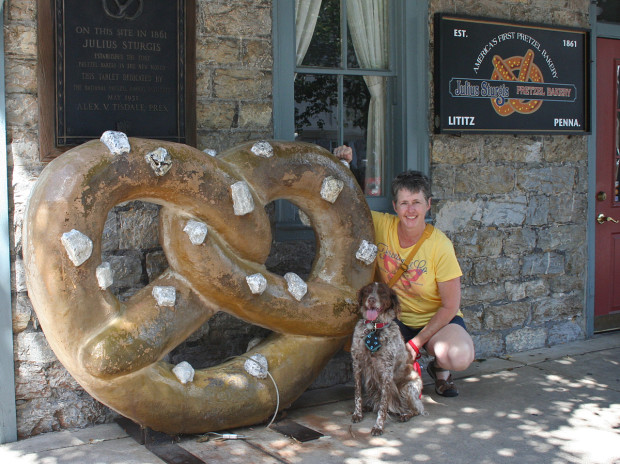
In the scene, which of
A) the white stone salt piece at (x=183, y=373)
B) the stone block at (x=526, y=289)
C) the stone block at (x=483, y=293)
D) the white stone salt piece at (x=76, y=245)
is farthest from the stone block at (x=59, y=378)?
the stone block at (x=526, y=289)

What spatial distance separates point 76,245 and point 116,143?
1.75ft

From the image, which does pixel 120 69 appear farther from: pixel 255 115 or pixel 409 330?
pixel 409 330

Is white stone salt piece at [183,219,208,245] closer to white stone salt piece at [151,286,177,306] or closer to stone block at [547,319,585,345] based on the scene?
white stone salt piece at [151,286,177,306]

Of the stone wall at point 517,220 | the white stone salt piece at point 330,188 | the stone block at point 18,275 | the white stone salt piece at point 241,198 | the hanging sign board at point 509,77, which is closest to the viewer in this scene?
the white stone salt piece at point 241,198

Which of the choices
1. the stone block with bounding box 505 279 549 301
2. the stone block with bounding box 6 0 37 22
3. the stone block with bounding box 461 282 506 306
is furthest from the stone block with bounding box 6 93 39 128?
the stone block with bounding box 505 279 549 301

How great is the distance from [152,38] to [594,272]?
406cm

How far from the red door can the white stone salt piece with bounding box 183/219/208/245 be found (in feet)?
12.4

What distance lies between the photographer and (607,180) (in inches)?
236

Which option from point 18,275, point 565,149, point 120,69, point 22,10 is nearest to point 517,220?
point 565,149

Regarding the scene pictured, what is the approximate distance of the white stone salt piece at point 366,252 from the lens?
4.17 metres

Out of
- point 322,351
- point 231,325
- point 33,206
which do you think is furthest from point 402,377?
point 33,206

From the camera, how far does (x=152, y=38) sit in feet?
13.3

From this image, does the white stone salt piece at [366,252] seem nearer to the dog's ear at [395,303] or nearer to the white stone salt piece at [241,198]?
the dog's ear at [395,303]

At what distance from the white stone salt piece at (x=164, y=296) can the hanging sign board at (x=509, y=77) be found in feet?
8.04
